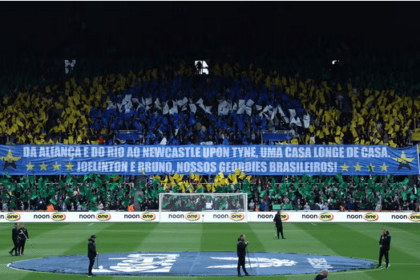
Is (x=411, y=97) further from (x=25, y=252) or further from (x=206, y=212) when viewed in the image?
(x=25, y=252)

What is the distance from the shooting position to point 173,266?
2791 cm

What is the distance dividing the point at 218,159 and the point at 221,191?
4.31m

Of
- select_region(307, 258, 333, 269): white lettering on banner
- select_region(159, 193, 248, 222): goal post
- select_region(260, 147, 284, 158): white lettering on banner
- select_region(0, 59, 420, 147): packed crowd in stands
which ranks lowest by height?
select_region(307, 258, 333, 269): white lettering on banner

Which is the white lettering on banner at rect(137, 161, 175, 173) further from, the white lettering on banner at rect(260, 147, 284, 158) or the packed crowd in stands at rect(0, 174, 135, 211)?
the white lettering on banner at rect(260, 147, 284, 158)

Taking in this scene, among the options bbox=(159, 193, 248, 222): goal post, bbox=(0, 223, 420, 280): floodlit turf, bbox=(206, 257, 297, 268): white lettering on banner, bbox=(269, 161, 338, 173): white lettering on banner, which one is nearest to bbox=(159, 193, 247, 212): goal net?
bbox=(159, 193, 248, 222): goal post

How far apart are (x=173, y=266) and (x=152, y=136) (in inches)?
1296

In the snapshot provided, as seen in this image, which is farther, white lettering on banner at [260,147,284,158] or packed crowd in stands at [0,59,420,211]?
white lettering on banner at [260,147,284,158]

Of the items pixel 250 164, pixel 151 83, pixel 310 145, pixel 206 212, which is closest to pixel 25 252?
pixel 206 212

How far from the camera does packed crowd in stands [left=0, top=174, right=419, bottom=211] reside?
53719 millimetres

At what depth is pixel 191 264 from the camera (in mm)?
28641

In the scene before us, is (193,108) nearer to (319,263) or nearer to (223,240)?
(223,240)

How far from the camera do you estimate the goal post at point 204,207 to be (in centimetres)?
5147

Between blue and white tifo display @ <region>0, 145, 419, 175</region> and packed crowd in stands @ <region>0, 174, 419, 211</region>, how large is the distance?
0.97 meters

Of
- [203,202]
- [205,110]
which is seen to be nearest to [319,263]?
[203,202]
